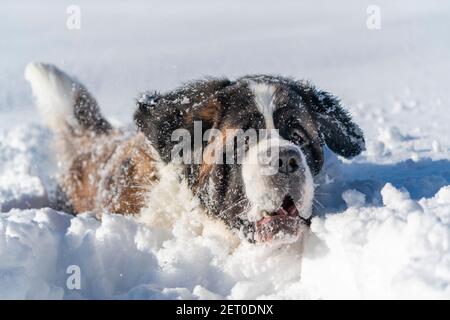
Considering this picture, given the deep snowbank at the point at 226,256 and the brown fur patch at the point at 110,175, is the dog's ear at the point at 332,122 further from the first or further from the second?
the brown fur patch at the point at 110,175

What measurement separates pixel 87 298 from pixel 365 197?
4.64 ft

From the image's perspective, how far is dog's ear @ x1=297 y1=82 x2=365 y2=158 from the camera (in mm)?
3838

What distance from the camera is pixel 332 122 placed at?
3.90 metres

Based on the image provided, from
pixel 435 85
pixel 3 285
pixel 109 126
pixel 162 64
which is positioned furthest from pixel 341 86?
pixel 3 285

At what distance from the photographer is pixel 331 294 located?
2658 mm

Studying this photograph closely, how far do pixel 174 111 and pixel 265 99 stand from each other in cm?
59

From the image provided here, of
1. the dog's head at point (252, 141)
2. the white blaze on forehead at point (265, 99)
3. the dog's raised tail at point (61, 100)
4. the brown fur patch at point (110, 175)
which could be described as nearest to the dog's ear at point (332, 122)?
the dog's head at point (252, 141)

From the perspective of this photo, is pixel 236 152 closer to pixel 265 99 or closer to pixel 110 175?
pixel 265 99

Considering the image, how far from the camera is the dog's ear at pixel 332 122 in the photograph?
3838mm

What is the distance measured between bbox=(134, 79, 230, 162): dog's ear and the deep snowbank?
0.35 meters

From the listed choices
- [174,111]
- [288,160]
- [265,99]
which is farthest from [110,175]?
[288,160]

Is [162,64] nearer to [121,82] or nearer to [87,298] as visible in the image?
[121,82]

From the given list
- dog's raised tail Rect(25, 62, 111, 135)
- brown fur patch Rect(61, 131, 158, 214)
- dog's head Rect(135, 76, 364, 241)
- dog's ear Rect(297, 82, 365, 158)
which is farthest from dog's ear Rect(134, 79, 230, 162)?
dog's raised tail Rect(25, 62, 111, 135)

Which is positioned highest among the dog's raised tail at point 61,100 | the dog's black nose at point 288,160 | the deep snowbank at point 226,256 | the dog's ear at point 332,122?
the dog's raised tail at point 61,100
